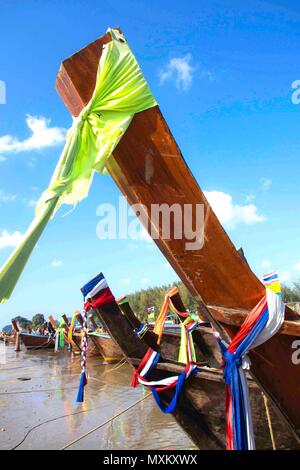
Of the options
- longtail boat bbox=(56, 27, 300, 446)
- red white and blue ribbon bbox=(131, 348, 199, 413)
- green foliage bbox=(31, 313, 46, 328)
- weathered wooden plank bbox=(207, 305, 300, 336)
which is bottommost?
green foliage bbox=(31, 313, 46, 328)

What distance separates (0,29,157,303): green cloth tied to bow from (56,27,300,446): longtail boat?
6 cm

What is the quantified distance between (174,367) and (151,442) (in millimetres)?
2198

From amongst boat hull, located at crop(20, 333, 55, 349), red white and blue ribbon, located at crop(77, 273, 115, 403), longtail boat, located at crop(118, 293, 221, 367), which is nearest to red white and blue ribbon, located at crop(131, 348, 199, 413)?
red white and blue ribbon, located at crop(77, 273, 115, 403)

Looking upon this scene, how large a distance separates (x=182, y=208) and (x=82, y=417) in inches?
220

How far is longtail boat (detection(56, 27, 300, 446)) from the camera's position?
224 cm

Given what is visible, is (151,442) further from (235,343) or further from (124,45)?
(124,45)

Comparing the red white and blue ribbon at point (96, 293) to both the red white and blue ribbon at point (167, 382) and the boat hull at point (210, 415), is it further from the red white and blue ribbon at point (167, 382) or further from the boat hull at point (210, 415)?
the boat hull at point (210, 415)

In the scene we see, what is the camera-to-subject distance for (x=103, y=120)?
2.25 metres

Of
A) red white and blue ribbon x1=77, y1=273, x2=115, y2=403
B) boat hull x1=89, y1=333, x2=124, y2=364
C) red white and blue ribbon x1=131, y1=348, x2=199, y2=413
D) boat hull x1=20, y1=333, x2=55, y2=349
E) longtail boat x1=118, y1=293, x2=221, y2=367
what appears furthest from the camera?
boat hull x1=20, y1=333, x2=55, y2=349

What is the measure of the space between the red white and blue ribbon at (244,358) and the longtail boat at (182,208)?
0.07 metres

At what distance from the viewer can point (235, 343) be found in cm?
224

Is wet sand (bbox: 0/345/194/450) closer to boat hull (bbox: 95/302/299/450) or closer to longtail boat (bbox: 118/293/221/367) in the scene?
longtail boat (bbox: 118/293/221/367)

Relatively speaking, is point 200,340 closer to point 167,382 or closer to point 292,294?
point 167,382

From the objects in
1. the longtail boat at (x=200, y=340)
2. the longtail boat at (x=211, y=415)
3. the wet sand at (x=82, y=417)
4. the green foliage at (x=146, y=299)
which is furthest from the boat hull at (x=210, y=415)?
the green foliage at (x=146, y=299)
